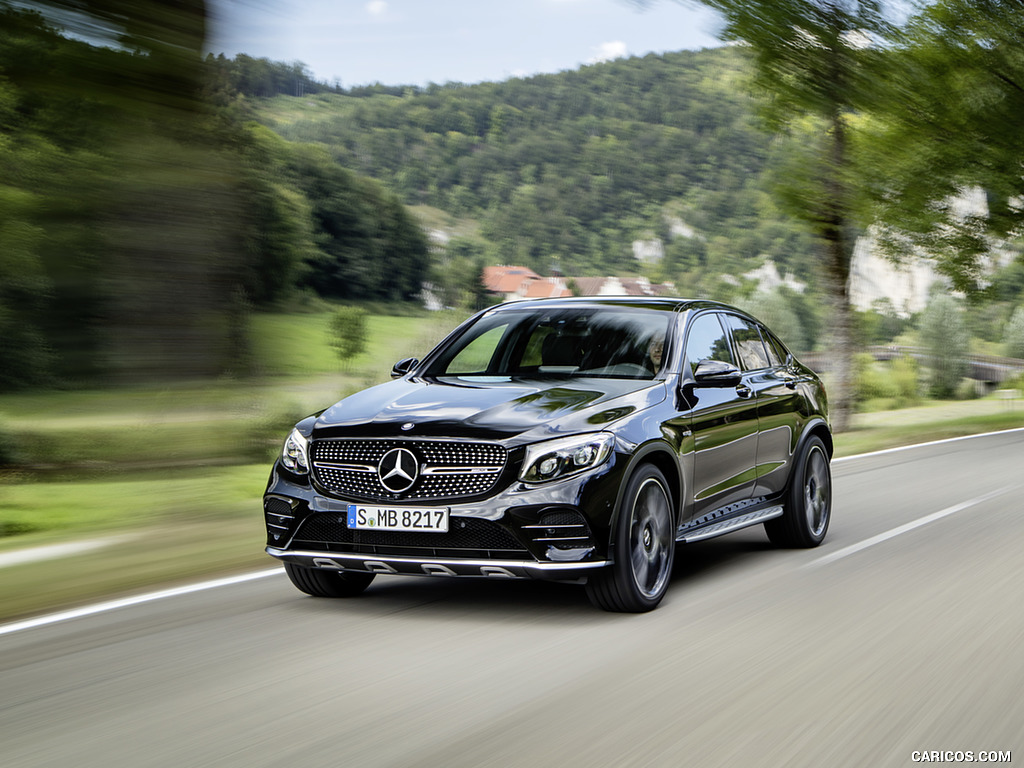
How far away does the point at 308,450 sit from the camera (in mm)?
5906

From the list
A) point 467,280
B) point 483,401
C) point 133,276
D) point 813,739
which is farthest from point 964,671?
point 467,280

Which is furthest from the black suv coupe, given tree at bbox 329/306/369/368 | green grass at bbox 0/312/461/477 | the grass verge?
tree at bbox 329/306/369/368

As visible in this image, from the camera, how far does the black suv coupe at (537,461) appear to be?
547 cm

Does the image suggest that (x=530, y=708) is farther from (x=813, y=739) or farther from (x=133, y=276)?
(x=133, y=276)

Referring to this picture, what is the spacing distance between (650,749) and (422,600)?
2.66 metres

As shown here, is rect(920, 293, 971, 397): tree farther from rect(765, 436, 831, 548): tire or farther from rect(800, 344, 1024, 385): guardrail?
rect(765, 436, 831, 548): tire

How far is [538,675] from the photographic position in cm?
476

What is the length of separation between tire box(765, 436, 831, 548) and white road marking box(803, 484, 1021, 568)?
250 millimetres

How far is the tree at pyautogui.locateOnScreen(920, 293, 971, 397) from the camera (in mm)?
94000

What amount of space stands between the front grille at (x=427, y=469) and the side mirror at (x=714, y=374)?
59.1 inches

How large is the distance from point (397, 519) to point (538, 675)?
1152 mm

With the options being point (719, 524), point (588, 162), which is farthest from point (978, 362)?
point (719, 524)

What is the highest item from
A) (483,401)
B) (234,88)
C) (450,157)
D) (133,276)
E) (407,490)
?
(450,157)

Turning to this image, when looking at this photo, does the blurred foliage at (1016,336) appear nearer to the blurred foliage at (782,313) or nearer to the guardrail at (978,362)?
the guardrail at (978,362)
